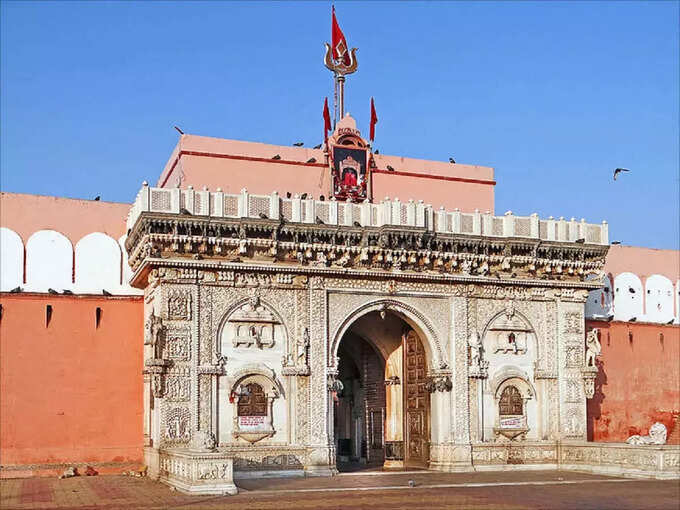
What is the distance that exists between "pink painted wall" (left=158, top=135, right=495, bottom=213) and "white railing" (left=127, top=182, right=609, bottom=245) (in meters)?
1.40

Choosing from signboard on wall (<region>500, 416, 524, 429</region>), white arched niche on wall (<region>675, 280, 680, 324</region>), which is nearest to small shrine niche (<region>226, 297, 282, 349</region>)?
signboard on wall (<region>500, 416, 524, 429</region>)

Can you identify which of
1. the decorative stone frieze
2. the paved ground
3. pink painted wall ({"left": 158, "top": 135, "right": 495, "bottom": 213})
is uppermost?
pink painted wall ({"left": 158, "top": 135, "right": 495, "bottom": 213})

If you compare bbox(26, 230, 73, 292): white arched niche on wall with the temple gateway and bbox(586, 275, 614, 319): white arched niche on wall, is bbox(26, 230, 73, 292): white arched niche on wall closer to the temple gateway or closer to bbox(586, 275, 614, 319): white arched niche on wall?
the temple gateway

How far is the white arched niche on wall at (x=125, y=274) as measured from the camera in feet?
69.8

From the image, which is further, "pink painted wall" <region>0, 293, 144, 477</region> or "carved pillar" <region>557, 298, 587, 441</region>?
"carved pillar" <region>557, 298, 587, 441</region>

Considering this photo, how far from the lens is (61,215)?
2116cm

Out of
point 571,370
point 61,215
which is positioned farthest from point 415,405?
point 61,215

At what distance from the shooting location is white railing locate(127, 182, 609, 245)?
18828 millimetres

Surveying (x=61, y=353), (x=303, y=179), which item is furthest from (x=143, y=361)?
(x=303, y=179)

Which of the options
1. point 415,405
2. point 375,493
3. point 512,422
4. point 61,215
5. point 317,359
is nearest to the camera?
point 375,493

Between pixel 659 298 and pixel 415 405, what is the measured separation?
339 inches

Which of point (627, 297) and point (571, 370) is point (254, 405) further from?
point (627, 297)

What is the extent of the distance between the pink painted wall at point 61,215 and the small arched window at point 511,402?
888 cm

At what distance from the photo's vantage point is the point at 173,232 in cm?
1870
